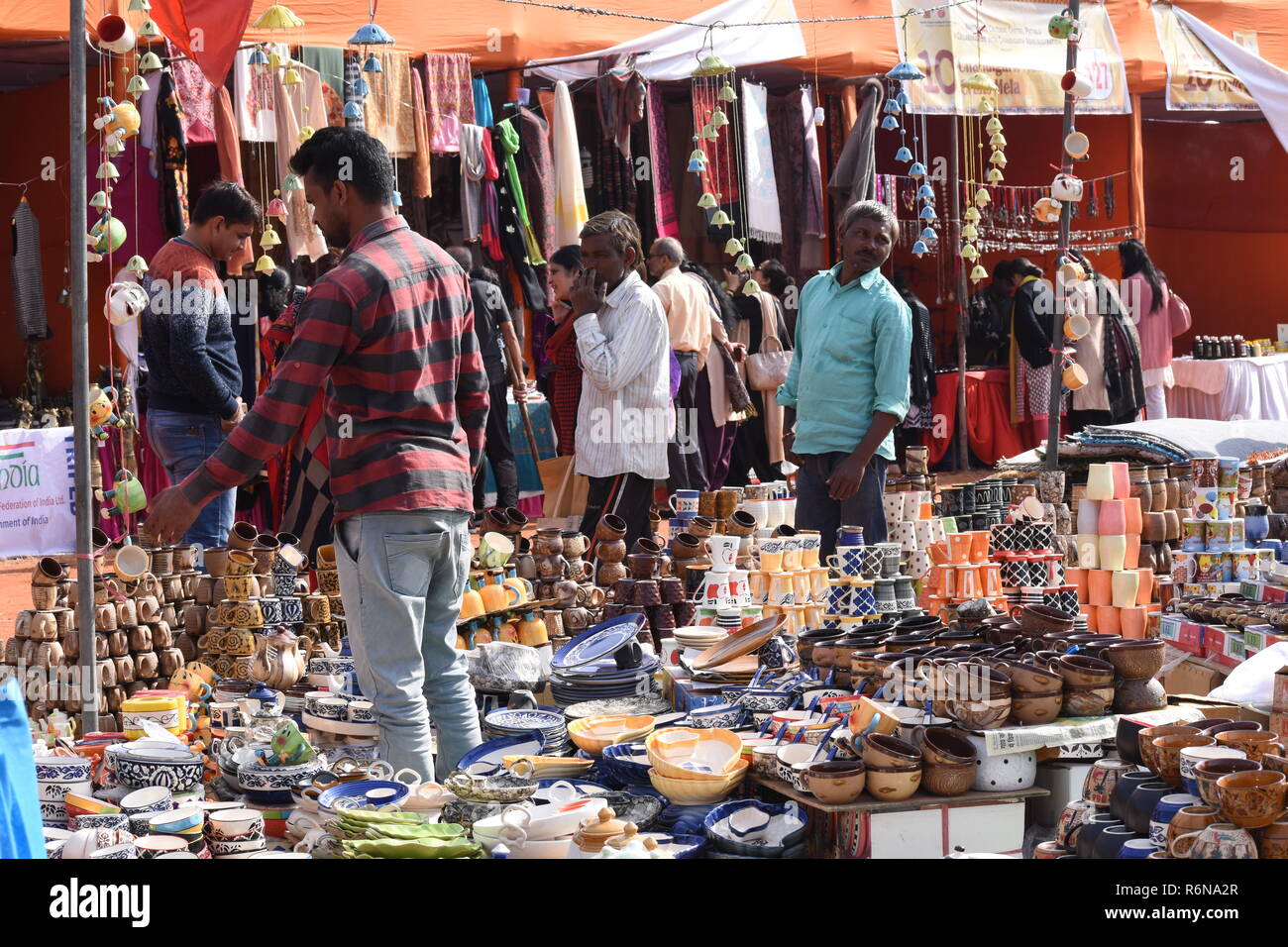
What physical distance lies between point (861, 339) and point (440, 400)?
2.28 meters

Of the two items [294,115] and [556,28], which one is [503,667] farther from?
[556,28]

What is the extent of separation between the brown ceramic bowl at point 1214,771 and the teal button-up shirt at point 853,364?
271 centimetres

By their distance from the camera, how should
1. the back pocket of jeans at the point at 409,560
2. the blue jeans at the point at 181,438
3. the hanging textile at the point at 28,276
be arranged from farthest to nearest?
the hanging textile at the point at 28,276 → the blue jeans at the point at 181,438 → the back pocket of jeans at the point at 409,560

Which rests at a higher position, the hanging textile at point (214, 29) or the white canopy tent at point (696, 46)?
the white canopy tent at point (696, 46)

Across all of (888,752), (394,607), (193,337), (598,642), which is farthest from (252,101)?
(888,752)

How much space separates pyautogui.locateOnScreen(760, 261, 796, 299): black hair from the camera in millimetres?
9883

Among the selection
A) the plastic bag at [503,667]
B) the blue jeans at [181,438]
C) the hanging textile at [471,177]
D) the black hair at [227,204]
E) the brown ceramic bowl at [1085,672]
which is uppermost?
the hanging textile at [471,177]

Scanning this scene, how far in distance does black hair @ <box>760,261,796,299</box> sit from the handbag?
19.3 inches

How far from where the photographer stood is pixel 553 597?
19.1ft

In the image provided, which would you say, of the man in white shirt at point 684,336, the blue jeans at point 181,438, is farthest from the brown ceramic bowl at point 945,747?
the man in white shirt at point 684,336

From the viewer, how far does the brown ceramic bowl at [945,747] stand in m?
3.48

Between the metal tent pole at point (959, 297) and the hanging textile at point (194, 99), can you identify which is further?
the metal tent pole at point (959, 297)

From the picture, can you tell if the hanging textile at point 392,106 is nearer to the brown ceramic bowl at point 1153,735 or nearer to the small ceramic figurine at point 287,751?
the small ceramic figurine at point 287,751

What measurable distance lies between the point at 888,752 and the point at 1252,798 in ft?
3.05
